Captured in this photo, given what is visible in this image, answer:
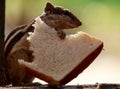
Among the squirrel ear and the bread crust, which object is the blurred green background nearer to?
the squirrel ear

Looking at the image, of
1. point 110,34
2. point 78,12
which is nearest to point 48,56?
point 110,34

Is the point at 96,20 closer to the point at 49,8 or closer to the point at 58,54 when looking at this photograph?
the point at 49,8

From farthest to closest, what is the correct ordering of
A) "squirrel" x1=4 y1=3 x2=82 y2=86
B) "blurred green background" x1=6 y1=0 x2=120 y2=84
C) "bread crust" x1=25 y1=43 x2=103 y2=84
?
"blurred green background" x1=6 y1=0 x2=120 y2=84 < "squirrel" x1=4 y1=3 x2=82 y2=86 < "bread crust" x1=25 y1=43 x2=103 y2=84

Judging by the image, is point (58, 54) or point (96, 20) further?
point (96, 20)

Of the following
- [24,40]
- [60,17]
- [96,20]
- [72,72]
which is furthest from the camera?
[96,20]

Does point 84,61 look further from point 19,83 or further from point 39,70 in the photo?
point 19,83

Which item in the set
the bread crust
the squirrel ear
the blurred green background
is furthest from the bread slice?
the blurred green background

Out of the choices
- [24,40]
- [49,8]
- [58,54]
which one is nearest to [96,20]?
[24,40]
